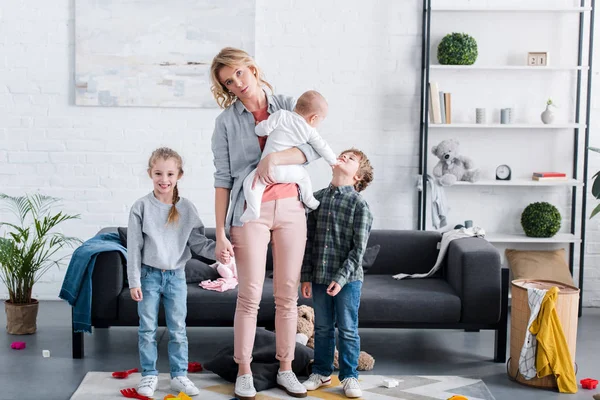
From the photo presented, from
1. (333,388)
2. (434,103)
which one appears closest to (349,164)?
(333,388)

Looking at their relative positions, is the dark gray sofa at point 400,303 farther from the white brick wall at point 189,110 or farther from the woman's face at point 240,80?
the white brick wall at point 189,110

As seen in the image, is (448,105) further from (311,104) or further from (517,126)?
(311,104)

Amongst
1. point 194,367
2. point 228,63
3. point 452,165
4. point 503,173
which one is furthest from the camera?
point 503,173

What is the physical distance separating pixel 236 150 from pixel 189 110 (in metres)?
2.11

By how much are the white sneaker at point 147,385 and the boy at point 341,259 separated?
67cm

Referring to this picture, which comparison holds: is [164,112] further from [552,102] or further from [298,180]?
[552,102]

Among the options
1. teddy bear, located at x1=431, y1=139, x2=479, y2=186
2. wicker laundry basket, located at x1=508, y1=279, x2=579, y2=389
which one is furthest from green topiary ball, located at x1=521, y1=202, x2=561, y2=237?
wicker laundry basket, located at x1=508, y1=279, x2=579, y2=389

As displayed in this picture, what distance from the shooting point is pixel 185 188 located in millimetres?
5402

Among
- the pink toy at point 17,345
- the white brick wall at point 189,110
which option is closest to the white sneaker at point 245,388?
the pink toy at point 17,345

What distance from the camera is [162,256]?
3.47 metres

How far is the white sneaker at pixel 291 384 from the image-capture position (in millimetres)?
3488

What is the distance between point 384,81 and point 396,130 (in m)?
0.33

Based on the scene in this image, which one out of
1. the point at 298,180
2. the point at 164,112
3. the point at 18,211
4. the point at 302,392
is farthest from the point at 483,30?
the point at 18,211

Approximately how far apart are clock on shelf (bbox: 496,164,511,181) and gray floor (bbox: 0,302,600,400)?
1.09 metres
